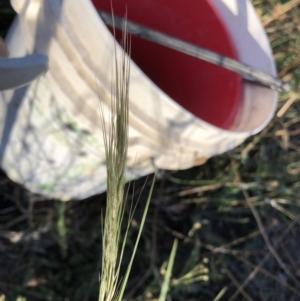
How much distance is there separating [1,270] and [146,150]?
0.52 m

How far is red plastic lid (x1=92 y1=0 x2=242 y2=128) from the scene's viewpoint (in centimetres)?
76

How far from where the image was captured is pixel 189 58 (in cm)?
78

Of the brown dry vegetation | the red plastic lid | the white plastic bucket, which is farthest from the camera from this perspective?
the brown dry vegetation

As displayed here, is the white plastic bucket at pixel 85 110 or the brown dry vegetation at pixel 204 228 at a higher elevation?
the white plastic bucket at pixel 85 110

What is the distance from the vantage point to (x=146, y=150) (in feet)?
2.23

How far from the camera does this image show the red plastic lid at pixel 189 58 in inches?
→ 30.1

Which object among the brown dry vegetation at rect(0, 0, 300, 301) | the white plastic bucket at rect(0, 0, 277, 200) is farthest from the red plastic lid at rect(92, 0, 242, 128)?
the brown dry vegetation at rect(0, 0, 300, 301)

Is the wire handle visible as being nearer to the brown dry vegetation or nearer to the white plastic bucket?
the white plastic bucket

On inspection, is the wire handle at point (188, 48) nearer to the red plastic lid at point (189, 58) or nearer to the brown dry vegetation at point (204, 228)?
the red plastic lid at point (189, 58)

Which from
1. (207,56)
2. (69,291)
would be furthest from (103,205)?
(207,56)

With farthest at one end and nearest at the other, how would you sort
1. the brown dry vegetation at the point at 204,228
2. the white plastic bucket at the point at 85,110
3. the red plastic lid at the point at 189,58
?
1. the brown dry vegetation at the point at 204,228
2. the red plastic lid at the point at 189,58
3. the white plastic bucket at the point at 85,110

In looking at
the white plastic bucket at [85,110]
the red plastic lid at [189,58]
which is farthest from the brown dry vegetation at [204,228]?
the red plastic lid at [189,58]

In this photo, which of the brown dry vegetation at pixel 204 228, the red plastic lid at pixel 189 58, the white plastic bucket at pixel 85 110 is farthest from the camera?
the brown dry vegetation at pixel 204 228

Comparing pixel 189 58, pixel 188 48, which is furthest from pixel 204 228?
pixel 188 48
